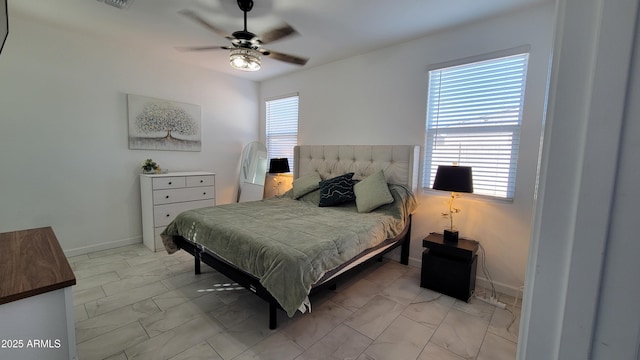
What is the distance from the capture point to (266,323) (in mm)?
2064

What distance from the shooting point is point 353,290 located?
259cm

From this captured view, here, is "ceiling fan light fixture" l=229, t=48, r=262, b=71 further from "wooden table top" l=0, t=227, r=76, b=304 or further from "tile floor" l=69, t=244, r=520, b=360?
"tile floor" l=69, t=244, r=520, b=360

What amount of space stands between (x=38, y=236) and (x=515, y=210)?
147 inches

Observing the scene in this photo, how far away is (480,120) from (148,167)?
13.6ft

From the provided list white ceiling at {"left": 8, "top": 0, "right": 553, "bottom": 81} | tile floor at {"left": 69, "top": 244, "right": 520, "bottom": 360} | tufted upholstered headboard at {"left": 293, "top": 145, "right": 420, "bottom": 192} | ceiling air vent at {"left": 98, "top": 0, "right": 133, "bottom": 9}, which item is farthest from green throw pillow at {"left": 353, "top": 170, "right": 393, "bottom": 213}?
ceiling air vent at {"left": 98, "top": 0, "right": 133, "bottom": 9}

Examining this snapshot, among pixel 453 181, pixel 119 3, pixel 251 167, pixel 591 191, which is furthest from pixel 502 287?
pixel 119 3

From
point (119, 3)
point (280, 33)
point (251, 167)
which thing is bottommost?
point (251, 167)

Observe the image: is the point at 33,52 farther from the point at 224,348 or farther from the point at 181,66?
the point at 224,348

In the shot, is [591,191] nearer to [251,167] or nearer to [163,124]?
[163,124]

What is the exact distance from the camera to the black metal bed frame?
6.41 feet

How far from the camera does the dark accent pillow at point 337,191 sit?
3223 mm

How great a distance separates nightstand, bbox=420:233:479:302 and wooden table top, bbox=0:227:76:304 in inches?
104

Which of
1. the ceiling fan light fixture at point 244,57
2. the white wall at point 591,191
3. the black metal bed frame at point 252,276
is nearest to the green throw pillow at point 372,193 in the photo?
the black metal bed frame at point 252,276

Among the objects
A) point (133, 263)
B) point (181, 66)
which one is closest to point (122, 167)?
point (133, 263)
